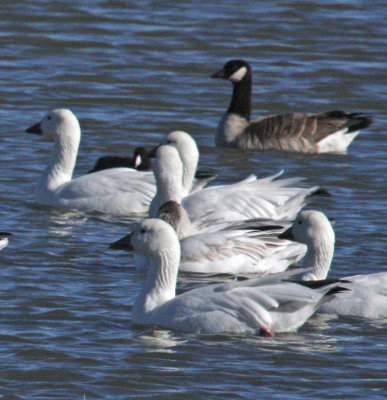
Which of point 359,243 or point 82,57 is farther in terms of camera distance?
point 82,57

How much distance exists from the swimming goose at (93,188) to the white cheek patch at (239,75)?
3.93 meters

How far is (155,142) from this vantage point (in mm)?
15781

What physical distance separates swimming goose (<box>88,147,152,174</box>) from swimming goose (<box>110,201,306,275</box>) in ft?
10.5

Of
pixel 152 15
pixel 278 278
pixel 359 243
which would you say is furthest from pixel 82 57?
pixel 278 278

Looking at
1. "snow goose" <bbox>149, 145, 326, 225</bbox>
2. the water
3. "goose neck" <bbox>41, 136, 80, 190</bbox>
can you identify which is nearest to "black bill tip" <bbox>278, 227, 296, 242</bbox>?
the water

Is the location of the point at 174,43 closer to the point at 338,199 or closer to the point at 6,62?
the point at 6,62

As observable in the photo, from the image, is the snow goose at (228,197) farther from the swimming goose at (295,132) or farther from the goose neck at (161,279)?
the swimming goose at (295,132)

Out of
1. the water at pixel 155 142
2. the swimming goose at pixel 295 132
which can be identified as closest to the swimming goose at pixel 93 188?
the water at pixel 155 142

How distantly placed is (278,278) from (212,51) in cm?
1235

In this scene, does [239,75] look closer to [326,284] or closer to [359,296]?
[359,296]

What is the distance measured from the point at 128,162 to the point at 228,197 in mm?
2381

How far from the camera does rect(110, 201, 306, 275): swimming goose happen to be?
10.5 metres

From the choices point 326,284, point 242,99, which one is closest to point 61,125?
point 242,99

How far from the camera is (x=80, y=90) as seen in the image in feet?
60.5
